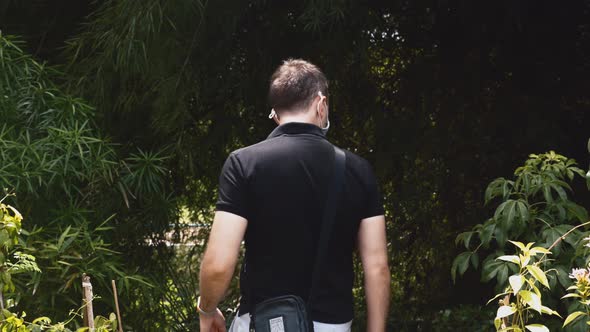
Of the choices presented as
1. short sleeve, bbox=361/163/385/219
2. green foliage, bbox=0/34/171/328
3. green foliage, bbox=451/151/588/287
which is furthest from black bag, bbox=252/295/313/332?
green foliage, bbox=0/34/171/328

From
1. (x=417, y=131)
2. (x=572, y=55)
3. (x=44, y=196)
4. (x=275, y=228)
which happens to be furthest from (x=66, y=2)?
(x=275, y=228)

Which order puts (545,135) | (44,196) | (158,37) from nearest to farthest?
(44,196) → (158,37) → (545,135)

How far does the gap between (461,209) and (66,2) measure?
223 centimetres

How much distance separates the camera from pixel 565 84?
433cm

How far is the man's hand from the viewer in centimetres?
210

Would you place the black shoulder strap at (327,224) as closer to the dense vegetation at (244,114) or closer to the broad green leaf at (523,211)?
the broad green leaf at (523,211)

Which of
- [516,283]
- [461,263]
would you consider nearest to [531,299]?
[516,283]

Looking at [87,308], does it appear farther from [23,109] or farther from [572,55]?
[572,55]

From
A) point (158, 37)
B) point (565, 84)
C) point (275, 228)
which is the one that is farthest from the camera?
point (565, 84)

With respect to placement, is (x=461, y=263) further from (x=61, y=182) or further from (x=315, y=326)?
(x=61, y=182)

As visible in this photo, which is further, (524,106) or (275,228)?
(524,106)

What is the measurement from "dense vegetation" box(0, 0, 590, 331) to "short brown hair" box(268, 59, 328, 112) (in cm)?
143

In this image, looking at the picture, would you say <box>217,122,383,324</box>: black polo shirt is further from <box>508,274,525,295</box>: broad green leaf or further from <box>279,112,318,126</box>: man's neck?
<box>508,274,525,295</box>: broad green leaf

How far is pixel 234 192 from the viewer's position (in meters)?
1.99
